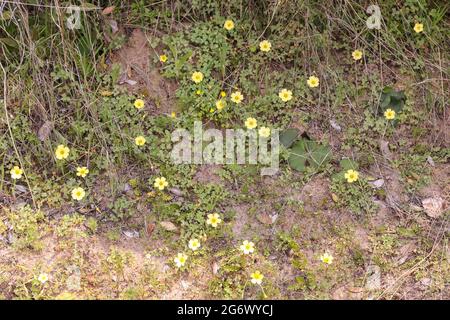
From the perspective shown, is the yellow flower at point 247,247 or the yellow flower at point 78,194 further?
the yellow flower at point 78,194

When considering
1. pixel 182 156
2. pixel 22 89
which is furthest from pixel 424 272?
pixel 22 89

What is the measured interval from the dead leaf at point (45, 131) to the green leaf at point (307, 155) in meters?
1.50

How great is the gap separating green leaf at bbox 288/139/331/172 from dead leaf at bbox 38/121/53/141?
150 cm

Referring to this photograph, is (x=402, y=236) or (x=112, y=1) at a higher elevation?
(x=112, y=1)

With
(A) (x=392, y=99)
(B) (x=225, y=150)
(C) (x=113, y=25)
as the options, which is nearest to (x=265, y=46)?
(B) (x=225, y=150)

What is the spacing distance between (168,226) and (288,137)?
3.08 ft

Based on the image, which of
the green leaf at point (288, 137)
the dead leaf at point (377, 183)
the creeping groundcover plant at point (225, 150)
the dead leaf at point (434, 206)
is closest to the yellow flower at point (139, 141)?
the creeping groundcover plant at point (225, 150)

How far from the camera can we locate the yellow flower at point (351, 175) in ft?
11.6

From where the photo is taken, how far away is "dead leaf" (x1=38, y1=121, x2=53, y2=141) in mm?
3664

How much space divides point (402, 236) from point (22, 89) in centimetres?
248

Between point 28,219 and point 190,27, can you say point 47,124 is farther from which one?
point 190,27

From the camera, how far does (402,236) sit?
3.43 m

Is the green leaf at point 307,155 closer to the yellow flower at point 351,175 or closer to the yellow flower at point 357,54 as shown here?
the yellow flower at point 351,175

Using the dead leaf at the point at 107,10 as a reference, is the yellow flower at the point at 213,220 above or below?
below
